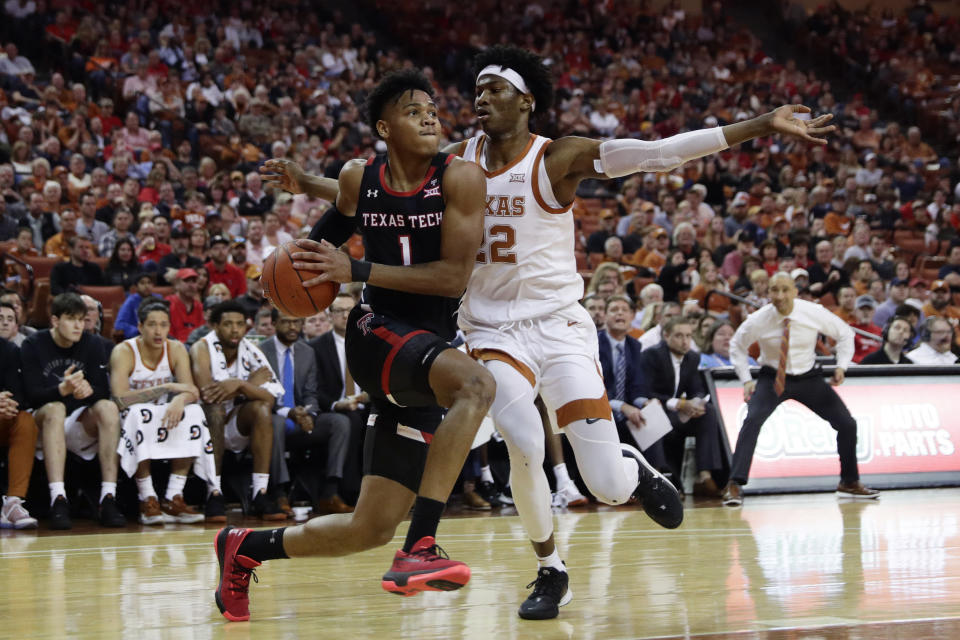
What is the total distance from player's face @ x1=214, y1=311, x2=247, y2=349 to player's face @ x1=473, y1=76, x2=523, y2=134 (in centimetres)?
424

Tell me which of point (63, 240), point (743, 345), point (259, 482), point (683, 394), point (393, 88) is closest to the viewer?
point (393, 88)

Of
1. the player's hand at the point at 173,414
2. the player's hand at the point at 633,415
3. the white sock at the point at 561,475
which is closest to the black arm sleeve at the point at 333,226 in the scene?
the player's hand at the point at 173,414

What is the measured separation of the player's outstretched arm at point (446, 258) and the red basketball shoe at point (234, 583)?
1.12 m

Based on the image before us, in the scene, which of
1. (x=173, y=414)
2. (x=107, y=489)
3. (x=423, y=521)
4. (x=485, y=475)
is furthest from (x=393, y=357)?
(x=485, y=475)

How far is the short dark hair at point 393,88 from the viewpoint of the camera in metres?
4.23

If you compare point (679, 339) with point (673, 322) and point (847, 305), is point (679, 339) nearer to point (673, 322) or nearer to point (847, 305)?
point (673, 322)

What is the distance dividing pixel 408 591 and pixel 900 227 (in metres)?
16.5

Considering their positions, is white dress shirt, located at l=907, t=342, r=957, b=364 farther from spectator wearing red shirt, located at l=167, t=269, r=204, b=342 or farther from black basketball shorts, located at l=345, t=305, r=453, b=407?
black basketball shorts, located at l=345, t=305, r=453, b=407

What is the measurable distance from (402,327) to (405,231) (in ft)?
1.15

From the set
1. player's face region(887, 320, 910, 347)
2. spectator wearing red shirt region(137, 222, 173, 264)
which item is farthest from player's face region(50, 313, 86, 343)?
player's face region(887, 320, 910, 347)

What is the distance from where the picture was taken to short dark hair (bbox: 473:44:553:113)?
474 cm

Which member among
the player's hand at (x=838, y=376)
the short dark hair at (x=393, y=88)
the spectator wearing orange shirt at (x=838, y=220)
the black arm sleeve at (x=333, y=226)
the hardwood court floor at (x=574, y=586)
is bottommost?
the hardwood court floor at (x=574, y=586)

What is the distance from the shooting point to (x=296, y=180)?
474 centimetres

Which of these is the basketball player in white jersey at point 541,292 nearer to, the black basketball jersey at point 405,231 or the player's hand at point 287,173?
the player's hand at point 287,173
